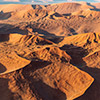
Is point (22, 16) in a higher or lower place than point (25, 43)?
lower

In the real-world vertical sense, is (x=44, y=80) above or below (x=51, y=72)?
below

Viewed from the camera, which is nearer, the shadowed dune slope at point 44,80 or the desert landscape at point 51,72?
the shadowed dune slope at point 44,80

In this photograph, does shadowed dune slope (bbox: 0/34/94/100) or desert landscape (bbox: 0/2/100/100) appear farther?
desert landscape (bbox: 0/2/100/100)

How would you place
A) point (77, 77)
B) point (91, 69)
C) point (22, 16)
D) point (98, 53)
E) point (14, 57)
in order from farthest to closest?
1. point (22, 16)
2. point (98, 53)
3. point (14, 57)
4. point (91, 69)
5. point (77, 77)

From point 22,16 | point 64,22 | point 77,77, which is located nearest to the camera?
point 77,77

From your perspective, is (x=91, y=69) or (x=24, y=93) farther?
(x=91, y=69)

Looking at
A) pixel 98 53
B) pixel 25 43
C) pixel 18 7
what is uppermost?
pixel 98 53

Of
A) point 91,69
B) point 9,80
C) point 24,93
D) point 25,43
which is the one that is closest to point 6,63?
point 9,80

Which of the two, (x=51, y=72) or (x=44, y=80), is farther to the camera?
(x=51, y=72)

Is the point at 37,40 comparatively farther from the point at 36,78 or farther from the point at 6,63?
the point at 36,78

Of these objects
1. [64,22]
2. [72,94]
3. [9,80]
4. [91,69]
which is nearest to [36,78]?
[9,80]

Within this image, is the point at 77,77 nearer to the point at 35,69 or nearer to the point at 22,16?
the point at 35,69
